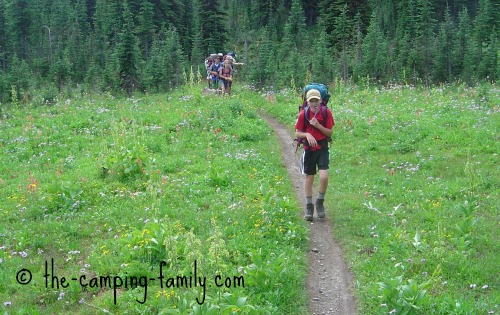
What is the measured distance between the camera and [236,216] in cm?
923

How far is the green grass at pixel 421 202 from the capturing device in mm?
6598

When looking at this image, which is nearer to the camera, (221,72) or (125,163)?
(125,163)

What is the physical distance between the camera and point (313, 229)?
927 centimetres

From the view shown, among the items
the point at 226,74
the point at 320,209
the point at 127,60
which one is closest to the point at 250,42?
the point at 127,60

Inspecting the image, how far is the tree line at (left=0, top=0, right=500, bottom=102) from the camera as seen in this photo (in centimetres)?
3228

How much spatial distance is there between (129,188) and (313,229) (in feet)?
13.9

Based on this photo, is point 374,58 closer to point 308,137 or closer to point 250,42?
point 308,137

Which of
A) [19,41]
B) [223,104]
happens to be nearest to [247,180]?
[223,104]

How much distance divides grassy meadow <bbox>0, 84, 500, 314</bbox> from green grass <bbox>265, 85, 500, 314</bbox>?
33mm

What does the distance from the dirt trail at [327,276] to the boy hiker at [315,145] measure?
42 centimetres

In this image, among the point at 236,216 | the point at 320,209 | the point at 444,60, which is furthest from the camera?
the point at 444,60

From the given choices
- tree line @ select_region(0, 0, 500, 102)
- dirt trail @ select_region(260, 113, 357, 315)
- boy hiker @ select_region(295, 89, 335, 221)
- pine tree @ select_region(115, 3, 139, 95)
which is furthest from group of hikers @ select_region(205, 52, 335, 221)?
pine tree @ select_region(115, 3, 139, 95)

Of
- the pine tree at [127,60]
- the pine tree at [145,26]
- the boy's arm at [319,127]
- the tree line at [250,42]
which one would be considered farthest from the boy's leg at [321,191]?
the pine tree at [145,26]

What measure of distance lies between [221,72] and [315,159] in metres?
15.7
